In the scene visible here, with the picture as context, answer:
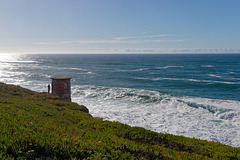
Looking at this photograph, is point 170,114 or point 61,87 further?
point 170,114

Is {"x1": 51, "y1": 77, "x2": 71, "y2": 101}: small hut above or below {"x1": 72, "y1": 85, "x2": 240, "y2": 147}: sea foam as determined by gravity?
above

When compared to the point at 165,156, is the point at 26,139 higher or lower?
higher

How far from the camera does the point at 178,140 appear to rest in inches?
414

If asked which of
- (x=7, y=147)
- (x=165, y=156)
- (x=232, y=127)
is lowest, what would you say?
(x=232, y=127)

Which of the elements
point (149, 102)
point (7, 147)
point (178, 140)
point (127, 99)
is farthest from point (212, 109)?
point (7, 147)

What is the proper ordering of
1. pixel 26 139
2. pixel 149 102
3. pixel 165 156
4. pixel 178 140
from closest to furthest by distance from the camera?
pixel 26 139 → pixel 165 156 → pixel 178 140 → pixel 149 102

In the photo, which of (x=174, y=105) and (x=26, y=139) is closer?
(x=26, y=139)

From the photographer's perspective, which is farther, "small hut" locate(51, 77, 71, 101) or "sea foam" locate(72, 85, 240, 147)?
"small hut" locate(51, 77, 71, 101)

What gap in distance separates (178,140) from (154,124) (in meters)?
12.3

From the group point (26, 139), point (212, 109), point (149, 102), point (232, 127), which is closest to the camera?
point (26, 139)

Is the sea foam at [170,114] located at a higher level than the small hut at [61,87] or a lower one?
lower

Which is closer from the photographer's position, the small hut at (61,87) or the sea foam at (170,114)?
the sea foam at (170,114)

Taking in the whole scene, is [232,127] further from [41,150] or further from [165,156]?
[41,150]

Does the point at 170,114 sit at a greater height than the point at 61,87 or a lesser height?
lesser
